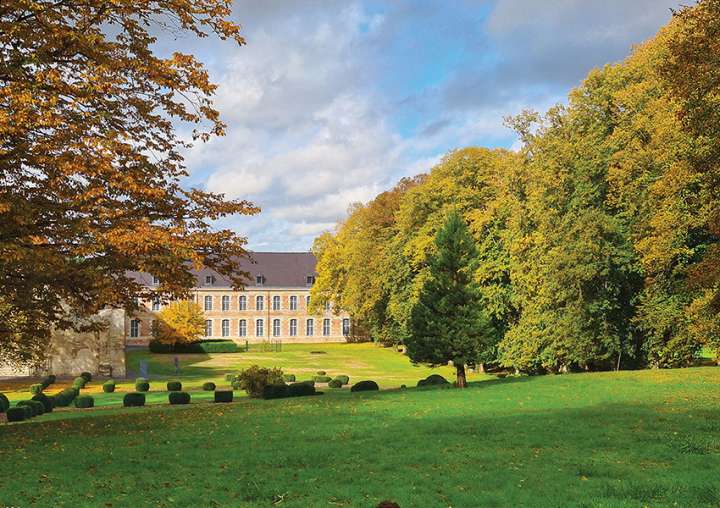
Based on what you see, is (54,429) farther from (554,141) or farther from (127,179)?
(554,141)

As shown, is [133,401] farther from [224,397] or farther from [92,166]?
[92,166]

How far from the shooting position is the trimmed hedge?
7969 centimetres

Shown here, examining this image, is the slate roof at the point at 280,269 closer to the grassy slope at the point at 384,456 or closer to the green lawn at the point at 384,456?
the green lawn at the point at 384,456

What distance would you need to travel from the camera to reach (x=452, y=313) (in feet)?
99.8

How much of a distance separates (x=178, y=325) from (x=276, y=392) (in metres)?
48.6

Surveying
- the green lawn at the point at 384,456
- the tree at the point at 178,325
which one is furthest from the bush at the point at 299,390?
the tree at the point at 178,325

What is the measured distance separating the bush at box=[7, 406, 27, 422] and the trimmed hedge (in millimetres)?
53542

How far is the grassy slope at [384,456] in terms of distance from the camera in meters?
10.1

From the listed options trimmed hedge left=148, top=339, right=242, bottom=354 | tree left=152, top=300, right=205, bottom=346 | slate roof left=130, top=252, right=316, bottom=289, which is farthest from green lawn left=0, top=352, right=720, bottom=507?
slate roof left=130, top=252, right=316, bottom=289

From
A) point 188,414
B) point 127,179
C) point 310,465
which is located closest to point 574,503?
point 310,465

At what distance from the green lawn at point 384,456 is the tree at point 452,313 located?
23.5 feet

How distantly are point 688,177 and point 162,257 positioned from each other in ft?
69.0

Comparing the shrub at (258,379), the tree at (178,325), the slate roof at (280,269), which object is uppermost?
the slate roof at (280,269)

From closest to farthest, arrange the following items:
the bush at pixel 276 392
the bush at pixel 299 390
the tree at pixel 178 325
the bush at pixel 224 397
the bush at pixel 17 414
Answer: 1. the bush at pixel 17 414
2. the bush at pixel 276 392
3. the bush at pixel 299 390
4. the bush at pixel 224 397
5. the tree at pixel 178 325
